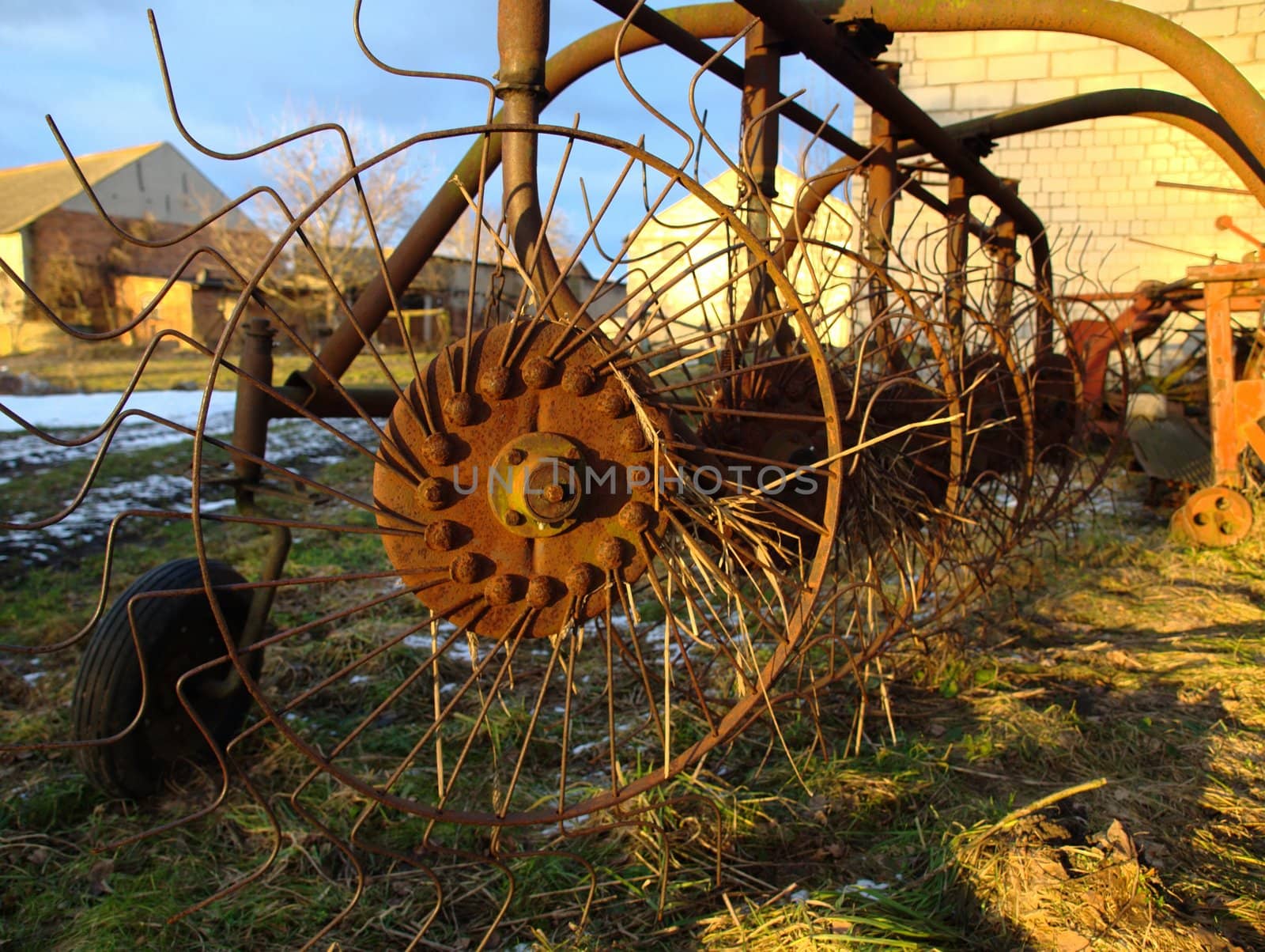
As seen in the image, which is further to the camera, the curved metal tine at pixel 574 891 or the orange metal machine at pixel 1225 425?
the orange metal machine at pixel 1225 425

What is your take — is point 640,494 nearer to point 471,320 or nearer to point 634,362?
point 634,362

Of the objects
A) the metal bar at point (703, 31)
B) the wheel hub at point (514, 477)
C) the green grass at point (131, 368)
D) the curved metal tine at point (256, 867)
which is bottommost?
the curved metal tine at point (256, 867)

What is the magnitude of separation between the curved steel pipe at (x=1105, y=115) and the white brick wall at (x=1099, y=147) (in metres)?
6.07

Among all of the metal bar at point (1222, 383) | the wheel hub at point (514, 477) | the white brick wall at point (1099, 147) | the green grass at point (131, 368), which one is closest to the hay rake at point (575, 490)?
the wheel hub at point (514, 477)

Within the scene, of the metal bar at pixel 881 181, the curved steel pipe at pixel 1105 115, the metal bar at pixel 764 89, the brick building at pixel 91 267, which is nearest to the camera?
the metal bar at pixel 764 89

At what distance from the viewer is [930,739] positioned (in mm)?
2432

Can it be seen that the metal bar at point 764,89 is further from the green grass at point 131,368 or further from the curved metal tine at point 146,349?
the green grass at point 131,368

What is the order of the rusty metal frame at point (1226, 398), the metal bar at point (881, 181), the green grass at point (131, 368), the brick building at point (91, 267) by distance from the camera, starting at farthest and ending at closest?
1. the brick building at point (91, 267)
2. the green grass at point (131, 368)
3. the rusty metal frame at point (1226, 398)
4. the metal bar at point (881, 181)

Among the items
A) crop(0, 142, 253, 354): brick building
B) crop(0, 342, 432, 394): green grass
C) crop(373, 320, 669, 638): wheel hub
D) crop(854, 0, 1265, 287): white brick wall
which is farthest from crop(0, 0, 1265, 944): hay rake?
crop(0, 142, 253, 354): brick building

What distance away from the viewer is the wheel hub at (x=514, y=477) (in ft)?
4.62

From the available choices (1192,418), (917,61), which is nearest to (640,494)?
(1192,418)

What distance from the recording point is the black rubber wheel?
6.86 ft

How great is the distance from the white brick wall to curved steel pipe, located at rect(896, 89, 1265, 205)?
6071 millimetres

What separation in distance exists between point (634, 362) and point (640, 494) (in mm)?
222
